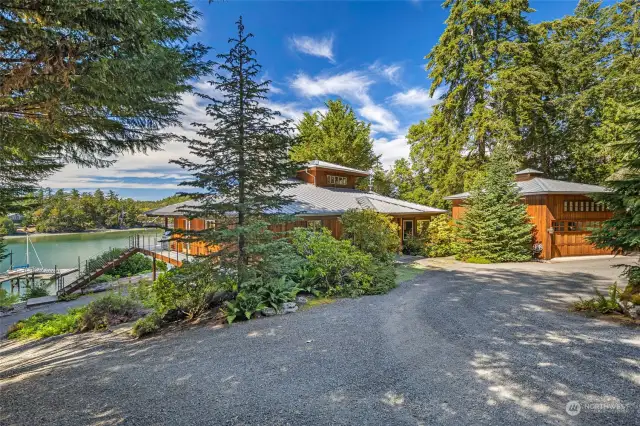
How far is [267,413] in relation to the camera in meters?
3.10

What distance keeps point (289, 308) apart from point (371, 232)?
5720 mm

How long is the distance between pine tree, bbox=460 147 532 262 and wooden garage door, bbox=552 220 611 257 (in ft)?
4.88

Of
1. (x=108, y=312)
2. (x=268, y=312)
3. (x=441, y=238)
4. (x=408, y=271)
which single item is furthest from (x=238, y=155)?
(x=441, y=238)

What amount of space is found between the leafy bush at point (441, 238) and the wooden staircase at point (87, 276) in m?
17.9

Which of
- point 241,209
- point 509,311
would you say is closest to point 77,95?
point 241,209

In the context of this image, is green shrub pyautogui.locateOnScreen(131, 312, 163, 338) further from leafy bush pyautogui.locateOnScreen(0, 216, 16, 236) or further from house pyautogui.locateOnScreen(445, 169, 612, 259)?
house pyautogui.locateOnScreen(445, 169, 612, 259)

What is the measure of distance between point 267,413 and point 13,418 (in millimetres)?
2991

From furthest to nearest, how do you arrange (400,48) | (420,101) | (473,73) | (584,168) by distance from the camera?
1. (420,101)
2. (584,168)
3. (473,73)
4. (400,48)

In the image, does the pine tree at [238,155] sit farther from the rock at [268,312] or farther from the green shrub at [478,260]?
the green shrub at [478,260]

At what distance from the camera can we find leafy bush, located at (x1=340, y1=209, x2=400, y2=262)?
11.4 m

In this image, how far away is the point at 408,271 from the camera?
457 inches

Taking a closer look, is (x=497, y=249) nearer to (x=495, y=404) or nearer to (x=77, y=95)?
(x=495, y=404)

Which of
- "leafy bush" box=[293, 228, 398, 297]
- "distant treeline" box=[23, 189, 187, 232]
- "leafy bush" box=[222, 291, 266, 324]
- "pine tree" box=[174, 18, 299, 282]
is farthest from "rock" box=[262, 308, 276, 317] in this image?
"distant treeline" box=[23, 189, 187, 232]

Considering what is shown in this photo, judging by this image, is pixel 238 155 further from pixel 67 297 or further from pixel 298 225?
pixel 67 297
